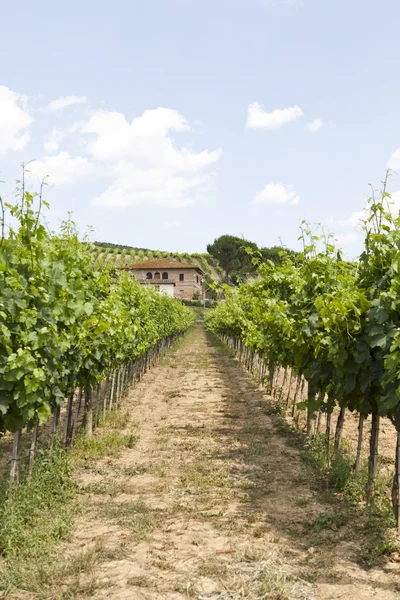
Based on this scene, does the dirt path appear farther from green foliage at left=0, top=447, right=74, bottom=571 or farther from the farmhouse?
the farmhouse

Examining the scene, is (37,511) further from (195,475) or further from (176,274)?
(176,274)

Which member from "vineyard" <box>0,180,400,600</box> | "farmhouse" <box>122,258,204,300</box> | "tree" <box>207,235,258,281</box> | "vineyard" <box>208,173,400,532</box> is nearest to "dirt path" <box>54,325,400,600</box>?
"vineyard" <box>0,180,400,600</box>

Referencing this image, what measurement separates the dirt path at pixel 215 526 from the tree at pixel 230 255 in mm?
79112

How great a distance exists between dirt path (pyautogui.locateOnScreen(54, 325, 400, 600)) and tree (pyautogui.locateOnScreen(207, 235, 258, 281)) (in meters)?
79.1

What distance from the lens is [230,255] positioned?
92375mm

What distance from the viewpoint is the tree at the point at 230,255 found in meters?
90.8

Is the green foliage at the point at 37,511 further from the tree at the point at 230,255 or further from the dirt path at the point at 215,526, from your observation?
the tree at the point at 230,255

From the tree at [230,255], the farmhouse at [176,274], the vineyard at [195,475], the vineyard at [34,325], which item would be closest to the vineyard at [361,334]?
the vineyard at [195,475]

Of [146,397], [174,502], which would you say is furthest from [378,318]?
[146,397]

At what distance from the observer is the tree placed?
90.8 m

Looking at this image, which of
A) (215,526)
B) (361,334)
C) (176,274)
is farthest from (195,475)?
(176,274)

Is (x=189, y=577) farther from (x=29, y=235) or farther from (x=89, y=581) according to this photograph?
(x=29, y=235)

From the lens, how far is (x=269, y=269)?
41.5 feet

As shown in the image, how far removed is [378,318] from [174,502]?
11.6ft
